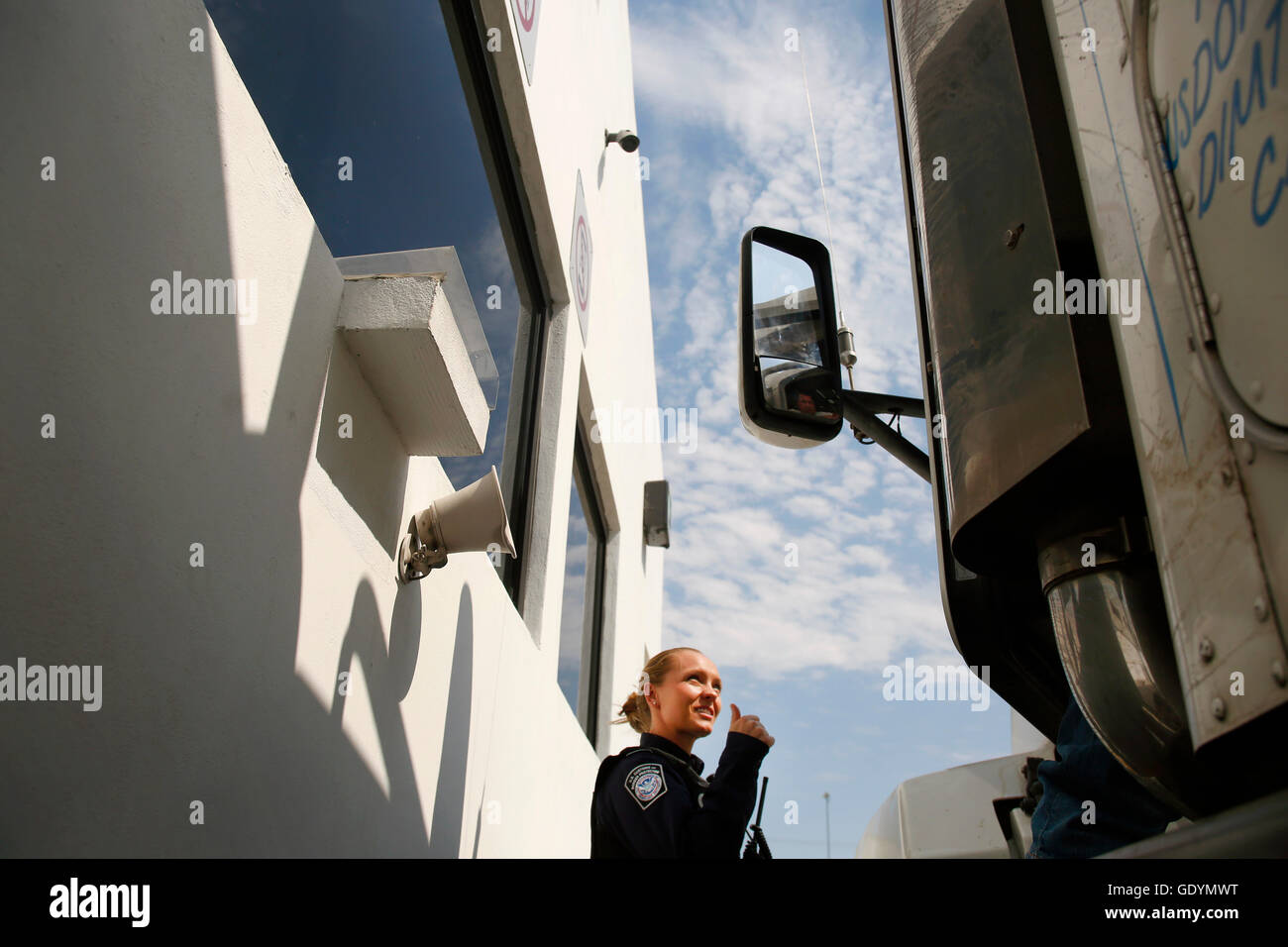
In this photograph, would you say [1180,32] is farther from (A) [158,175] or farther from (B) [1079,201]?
(A) [158,175]

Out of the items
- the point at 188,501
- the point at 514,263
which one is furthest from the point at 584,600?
the point at 188,501

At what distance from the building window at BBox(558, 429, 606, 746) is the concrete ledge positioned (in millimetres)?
2836

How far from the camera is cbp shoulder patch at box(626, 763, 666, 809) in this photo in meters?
2.21

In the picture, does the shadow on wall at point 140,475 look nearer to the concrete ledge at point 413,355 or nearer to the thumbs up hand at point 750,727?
the concrete ledge at point 413,355

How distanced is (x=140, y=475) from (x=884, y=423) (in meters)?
1.54

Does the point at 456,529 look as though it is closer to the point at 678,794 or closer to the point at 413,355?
the point at 413,355

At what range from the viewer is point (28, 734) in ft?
3.69

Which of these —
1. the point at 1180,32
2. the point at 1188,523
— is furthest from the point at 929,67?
the point at 1188,523

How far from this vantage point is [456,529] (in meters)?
2.38

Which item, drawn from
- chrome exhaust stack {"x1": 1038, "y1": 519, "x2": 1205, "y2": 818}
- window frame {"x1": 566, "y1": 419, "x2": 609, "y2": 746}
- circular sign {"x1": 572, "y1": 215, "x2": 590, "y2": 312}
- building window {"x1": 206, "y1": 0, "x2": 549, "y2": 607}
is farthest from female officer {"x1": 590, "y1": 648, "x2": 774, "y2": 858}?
window frame {"x1": 566, "y1": 419, "x2": 609, "y2": 746}

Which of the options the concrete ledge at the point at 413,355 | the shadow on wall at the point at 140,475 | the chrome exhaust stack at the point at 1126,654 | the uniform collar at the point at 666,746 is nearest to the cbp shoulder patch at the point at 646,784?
the uniform collar at the point at 666,746

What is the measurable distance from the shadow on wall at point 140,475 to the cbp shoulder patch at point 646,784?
731 mm

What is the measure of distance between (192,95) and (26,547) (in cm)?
79
